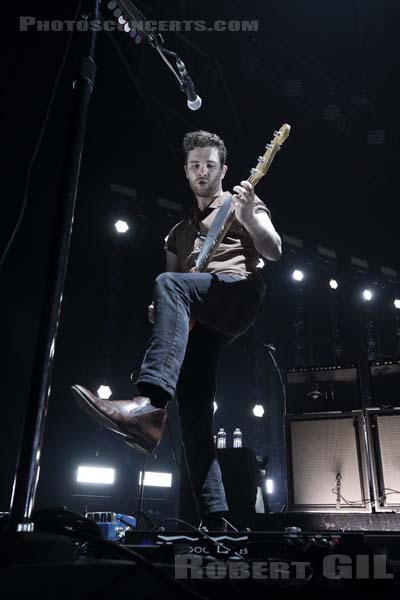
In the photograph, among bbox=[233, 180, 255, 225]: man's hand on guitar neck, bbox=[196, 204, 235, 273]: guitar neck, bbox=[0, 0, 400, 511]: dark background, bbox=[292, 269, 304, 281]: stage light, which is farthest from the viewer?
bbox=[292, 269, 304, 281]: stage light

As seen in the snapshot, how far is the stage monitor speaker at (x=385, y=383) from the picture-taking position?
3.98 metres

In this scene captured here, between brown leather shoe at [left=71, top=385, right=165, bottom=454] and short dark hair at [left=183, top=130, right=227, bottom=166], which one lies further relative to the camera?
short dark hair at [left=183, top=130, right=227, bottom=166]

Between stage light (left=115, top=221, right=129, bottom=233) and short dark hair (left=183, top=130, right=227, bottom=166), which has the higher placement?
stage light (left=115, top=221, right=129, bottom=233)

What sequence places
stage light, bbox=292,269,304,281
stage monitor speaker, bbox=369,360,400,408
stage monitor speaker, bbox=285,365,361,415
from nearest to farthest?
stage monitor speaker, bbox=369,360,400,408, stage monitor speaker, bbox=285,365,361,415, stage light, bbox=292,269,304,281

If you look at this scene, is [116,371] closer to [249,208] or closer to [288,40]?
[288,40]

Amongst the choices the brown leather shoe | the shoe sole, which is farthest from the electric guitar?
the shoe sole

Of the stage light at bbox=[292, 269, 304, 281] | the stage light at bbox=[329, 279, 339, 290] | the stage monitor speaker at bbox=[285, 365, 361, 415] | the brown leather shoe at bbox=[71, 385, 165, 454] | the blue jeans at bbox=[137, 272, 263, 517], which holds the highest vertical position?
the stage light at bbox=[292, 269, 304, 281]

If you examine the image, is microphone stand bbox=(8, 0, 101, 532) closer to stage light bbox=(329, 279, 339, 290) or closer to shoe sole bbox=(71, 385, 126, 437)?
shoe sole bbox=(71, 385, 126, 437)

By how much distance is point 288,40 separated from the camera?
18.6ft

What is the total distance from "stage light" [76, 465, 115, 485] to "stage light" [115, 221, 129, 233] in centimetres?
384

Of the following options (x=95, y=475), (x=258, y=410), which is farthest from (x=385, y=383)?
(x=258, y=410)

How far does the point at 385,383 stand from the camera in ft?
13.3

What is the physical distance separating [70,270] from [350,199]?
16.3ft

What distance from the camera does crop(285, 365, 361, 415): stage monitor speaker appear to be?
4105 millimetres
